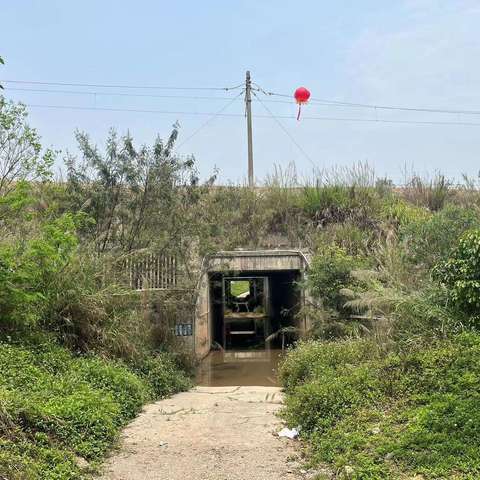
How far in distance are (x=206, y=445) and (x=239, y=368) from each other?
32.7 ft

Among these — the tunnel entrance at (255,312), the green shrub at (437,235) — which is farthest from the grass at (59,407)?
the tunnel entrance at (255,312)

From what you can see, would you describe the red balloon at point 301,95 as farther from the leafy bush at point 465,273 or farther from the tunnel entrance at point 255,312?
the leafy bush at point 465,273

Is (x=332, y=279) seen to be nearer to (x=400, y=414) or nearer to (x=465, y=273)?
(x=465, y=273)

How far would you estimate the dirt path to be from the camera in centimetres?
631

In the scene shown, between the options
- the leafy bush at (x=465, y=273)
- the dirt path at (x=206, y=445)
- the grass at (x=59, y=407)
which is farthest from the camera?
the leafy bush at (x=465, y=273)

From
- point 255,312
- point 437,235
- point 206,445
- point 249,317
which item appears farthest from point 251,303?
point 206,445

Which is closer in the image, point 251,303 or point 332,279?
point 332,279

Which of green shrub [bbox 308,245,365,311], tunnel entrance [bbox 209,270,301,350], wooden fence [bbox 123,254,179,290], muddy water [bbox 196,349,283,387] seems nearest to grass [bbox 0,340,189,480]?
wooden fence [bbox 123,254,179,290]

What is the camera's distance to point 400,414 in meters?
6.96

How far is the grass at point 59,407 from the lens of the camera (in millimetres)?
6031

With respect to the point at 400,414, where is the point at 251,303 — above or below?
above

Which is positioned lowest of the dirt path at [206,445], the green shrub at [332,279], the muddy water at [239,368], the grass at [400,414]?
the muddy water at [239,368]

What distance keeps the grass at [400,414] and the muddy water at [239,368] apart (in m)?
5.20

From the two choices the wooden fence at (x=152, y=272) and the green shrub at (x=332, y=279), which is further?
the green shrub at (x=332, y=279)
